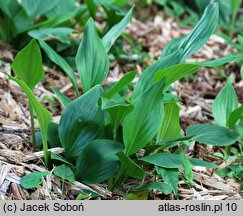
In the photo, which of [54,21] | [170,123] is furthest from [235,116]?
[54,21]

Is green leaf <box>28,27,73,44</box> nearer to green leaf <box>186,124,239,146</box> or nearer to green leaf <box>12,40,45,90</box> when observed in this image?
green leaf <box>12,40,45,90</box>

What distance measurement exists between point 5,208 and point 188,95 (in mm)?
1600

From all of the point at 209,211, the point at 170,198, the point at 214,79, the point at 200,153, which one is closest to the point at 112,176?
the point at 170,198

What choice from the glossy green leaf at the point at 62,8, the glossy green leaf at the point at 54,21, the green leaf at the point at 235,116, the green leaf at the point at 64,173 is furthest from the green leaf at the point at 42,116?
the glossy green leaf at the point at 62,8

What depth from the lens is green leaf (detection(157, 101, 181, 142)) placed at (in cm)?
224

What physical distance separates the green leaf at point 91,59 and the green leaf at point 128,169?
1.39 ft

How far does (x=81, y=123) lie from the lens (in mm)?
2127

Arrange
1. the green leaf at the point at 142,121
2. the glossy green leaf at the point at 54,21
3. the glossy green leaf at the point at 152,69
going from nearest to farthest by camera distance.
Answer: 1. the green leaf at the point at 142,121
2. the glossy green leaf at the point at 152,69
3. the glossy green leaf at the point at 54,21

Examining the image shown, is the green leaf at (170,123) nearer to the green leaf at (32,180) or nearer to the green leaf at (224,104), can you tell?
the green leaf at (224,104)

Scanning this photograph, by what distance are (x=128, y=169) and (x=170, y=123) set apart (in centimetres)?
32

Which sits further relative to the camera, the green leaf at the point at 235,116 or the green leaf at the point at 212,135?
the green leaf at the point at 235,116

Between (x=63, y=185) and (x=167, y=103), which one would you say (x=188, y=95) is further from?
(x=63, y=185)

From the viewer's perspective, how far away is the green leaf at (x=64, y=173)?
Answer: 6.81 ft

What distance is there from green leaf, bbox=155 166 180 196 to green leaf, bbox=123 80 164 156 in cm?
14
